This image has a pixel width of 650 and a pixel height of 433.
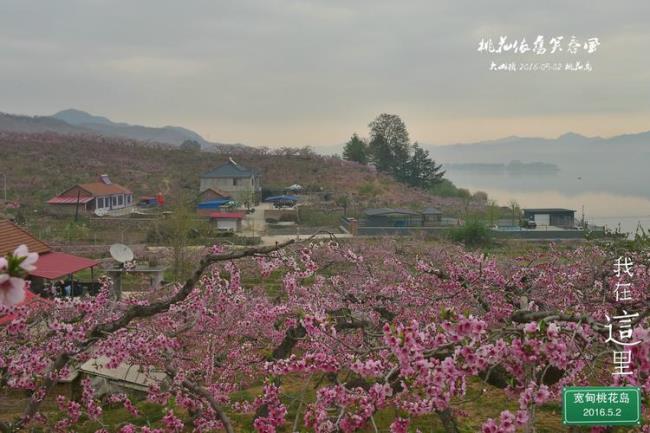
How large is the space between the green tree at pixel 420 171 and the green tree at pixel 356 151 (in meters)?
5.23

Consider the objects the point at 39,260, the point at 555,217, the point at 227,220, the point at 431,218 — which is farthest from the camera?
the point at 555,217

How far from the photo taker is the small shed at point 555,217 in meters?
36.3

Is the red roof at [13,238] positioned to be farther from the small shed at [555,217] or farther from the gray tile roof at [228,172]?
the gray tile roof at [228,172]

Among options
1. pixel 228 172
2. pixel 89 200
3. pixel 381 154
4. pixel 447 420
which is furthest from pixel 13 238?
pixel 381 154

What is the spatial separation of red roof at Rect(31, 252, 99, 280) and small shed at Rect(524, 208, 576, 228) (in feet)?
96.6

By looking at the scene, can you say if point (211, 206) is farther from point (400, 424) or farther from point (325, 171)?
point (400, 424)

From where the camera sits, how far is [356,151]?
65.8m

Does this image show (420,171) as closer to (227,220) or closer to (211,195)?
(211,195)

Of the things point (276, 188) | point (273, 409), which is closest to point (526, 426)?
point (273, 409)

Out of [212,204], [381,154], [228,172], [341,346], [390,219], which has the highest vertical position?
[381,154]

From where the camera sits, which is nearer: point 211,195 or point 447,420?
point 447,420

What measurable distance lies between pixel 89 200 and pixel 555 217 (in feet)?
107

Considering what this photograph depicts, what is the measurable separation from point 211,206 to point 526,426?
135 feet

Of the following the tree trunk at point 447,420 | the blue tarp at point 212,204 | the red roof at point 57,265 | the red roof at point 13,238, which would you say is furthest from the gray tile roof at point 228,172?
the tree trunk at point 447,420
